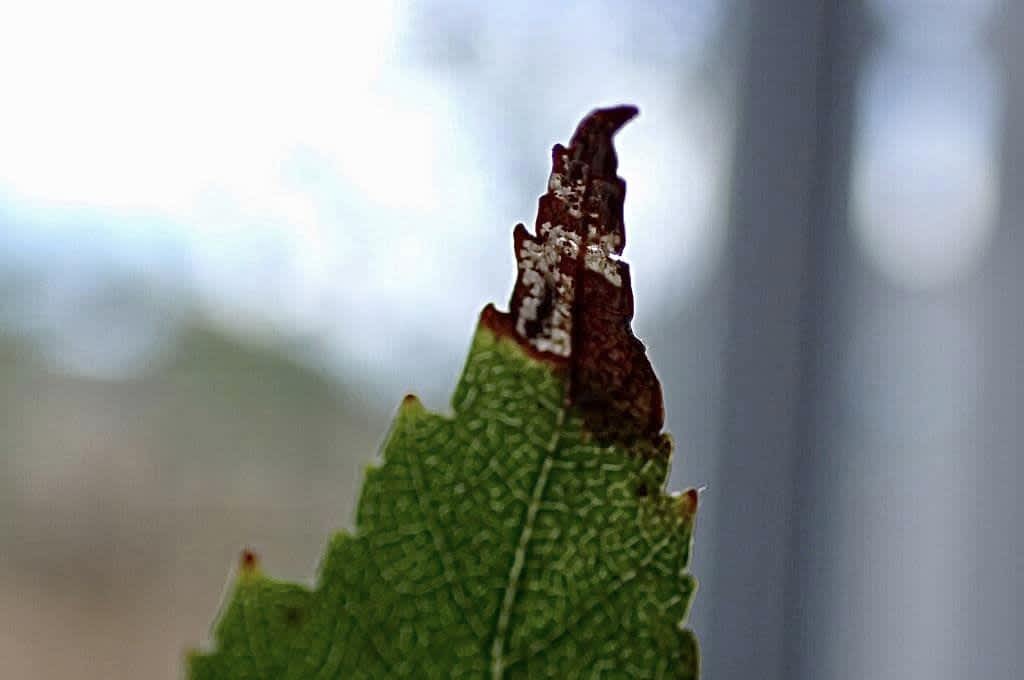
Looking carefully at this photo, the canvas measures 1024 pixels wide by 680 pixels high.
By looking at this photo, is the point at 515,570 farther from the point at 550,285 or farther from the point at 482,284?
the point at 482,284

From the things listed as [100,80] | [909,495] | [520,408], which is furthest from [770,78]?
[520,408]

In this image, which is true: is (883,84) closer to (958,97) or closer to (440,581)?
(958,97)

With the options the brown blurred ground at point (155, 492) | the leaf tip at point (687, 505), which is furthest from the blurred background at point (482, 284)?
the leaf tip at point (687, 505)

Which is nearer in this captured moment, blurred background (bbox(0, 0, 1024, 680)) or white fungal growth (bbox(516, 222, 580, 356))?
white fungal growth (bbox(516, 222, 580, 356))

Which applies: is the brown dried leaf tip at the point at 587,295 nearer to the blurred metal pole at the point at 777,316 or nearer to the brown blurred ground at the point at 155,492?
the brown blurred ground at the point at 155,492

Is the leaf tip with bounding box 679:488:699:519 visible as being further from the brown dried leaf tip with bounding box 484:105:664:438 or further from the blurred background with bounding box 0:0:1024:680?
the blurred background with bounding box 0:0:1024:680

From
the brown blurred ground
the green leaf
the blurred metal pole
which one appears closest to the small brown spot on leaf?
the green leaf

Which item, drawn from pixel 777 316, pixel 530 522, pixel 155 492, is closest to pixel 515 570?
pixel 530 522
